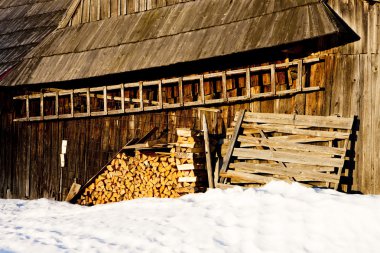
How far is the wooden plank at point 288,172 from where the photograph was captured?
1118cm

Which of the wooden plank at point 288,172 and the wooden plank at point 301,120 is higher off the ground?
the wooden plank at point 301,120

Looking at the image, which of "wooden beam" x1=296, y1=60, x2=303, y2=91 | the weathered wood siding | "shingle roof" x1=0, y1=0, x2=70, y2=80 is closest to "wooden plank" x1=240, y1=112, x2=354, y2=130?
"wooden beam" x1=296, y1=60, x2=303, y2=91

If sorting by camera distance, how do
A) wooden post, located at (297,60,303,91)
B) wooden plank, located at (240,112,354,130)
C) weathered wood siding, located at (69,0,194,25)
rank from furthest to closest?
weathered wood siding, located at (69,0,194,25), wooden post, located at (297,60,303,91), wooden plank, located at (240,112,354,130)

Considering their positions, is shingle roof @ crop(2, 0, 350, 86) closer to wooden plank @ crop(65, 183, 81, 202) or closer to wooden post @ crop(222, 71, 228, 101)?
wooden post @ crop(222, 71, 228, 101)

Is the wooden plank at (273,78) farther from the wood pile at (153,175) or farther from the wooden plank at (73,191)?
the wooden plank at (73,191)

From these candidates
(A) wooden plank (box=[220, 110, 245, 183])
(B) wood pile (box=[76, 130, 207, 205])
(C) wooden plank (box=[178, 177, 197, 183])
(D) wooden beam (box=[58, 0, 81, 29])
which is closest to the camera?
(A) wooden plank (box=[220, 110, 245, 183])

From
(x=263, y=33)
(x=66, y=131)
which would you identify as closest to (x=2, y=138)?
(x=66, y=131)

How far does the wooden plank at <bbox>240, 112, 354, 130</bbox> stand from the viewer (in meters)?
11.5

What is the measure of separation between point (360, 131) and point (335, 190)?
1580 millimetres

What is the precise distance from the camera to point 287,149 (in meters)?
11.9

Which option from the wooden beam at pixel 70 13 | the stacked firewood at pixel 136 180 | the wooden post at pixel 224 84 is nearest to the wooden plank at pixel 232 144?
the wooden post at pixel 224 84

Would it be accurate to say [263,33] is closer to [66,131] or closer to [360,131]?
[360,131]

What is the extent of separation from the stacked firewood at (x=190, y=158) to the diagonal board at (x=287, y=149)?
69cm

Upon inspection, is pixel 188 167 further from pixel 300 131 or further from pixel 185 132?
pixel 300 131
